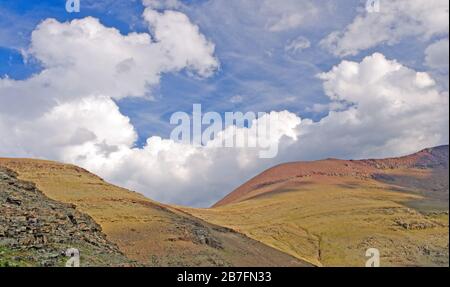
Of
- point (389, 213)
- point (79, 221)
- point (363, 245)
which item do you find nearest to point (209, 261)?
point (79, 221)

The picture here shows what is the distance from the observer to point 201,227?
107812mm

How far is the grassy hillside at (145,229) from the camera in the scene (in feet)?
273

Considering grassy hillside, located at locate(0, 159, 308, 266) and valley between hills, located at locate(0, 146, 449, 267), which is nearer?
valley between hills, located at locate(0, 146, 449, 267)

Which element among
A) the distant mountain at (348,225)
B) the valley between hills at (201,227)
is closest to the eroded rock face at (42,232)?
the valley between hills at (201,227)

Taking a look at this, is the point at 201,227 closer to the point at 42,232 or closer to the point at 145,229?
the point at 145,229

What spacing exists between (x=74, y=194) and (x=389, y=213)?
94168 mm

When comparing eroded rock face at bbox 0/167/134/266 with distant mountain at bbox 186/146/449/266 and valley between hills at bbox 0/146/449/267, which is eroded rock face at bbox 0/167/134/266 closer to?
valley between hills at bbox 0/146/449/267

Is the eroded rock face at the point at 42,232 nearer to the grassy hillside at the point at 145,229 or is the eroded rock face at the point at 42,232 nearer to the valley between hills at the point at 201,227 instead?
the valley between hills at the point at 201,227

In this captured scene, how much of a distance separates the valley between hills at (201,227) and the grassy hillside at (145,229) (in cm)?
24

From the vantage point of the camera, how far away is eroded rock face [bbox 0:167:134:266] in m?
52.6

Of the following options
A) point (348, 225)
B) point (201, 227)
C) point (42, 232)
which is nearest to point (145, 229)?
point (201, 227)

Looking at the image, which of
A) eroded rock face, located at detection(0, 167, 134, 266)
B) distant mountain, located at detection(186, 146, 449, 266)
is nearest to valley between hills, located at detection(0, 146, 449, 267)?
eroded rock face, located at detection(0, 167, 134, 266)

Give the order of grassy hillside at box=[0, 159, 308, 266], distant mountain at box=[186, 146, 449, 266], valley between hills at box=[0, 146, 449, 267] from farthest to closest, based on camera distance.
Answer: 1. distant mountain at box=[186, 146, 449, 266]
2. grassy hillside at box=[0, 159, 308, 266]
3. valley between hills at box=[0, 146, 449, 267]

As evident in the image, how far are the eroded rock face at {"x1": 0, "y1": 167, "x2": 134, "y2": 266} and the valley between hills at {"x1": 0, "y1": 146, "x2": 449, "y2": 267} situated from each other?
16 cm
